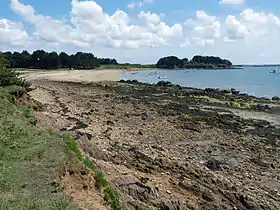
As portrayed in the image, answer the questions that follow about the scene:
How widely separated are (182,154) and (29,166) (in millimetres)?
10171

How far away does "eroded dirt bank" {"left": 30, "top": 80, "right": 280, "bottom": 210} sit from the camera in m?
11.8

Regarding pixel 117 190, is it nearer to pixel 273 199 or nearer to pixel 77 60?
pixel 273 199

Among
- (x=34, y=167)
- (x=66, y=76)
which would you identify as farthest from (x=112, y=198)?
(x=66, y=76)

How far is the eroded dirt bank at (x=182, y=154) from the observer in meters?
11.8

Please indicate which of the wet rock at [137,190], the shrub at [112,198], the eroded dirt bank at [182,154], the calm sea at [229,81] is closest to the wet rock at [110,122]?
the eroded dirt bank at [182,154]

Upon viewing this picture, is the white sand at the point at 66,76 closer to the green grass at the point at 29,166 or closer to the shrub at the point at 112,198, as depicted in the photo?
the green grass at the point at 29,166

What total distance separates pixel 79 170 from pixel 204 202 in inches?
166

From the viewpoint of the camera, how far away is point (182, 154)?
18.2 meters

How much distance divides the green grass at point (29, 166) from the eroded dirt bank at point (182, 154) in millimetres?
2003

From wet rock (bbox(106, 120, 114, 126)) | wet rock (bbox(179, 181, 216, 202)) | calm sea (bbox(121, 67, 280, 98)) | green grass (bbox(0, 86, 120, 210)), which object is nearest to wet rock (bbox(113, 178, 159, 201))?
green grass (bbox(0, 86, 120, 210))

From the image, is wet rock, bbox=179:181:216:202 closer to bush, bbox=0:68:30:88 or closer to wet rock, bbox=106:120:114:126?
wet rock, bbox=106:120:114:126

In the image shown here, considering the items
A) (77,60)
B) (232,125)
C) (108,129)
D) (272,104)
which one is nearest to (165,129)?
(108,129)

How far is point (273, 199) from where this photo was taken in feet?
43.0

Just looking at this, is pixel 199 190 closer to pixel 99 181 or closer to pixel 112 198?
pixel 99 181
